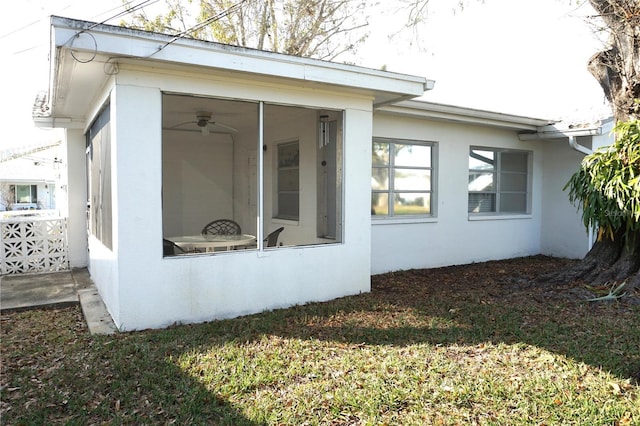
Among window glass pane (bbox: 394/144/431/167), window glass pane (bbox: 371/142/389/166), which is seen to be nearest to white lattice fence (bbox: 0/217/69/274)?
window glass pane (bbox: 371/142/389/166)

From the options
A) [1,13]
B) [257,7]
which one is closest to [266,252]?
[1,13]

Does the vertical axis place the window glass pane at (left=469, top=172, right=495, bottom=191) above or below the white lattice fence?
above

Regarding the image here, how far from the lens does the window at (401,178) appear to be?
8109mm

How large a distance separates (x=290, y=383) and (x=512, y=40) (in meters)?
11.5

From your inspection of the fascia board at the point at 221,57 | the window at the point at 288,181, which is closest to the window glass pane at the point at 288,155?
the window at the point at 288,181

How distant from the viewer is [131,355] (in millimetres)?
4090

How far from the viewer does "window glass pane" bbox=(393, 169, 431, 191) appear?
8328mm

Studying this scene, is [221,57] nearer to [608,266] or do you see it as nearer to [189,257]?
[189,257]

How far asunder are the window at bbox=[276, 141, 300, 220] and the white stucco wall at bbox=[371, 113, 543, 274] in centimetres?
145

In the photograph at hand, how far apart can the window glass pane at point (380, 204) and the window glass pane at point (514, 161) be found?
3312 mm

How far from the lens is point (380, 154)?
26.7ft

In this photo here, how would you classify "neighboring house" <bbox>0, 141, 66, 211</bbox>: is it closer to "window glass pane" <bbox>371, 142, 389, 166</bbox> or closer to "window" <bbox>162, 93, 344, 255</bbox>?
"window" <bbox>162, 93, 344, 255</bbox>

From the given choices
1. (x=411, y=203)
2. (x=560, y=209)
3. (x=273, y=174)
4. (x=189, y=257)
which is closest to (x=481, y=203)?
(x=560, y=209)

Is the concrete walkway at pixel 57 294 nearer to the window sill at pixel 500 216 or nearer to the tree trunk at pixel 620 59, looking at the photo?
the window sill at pixel 500 216
